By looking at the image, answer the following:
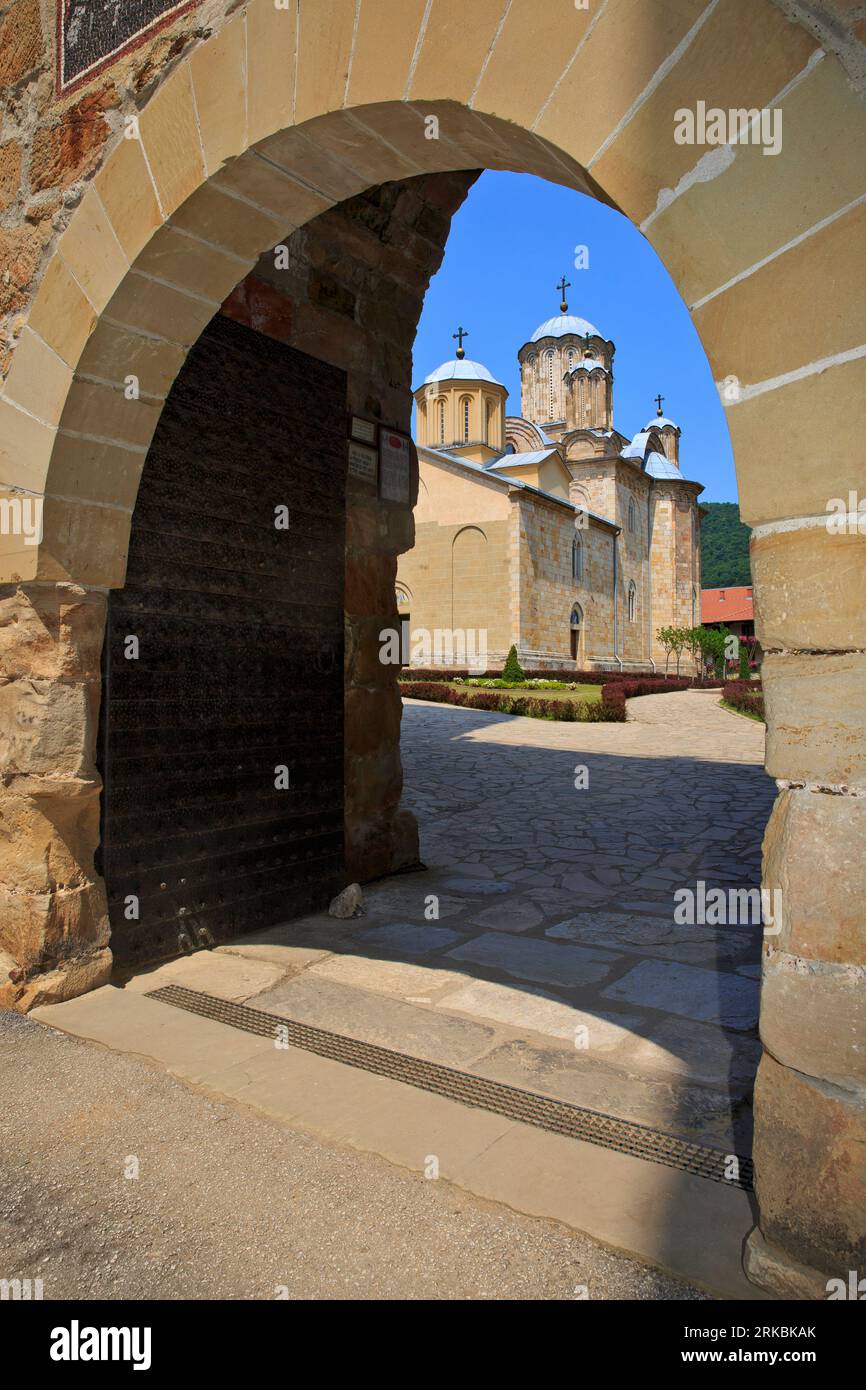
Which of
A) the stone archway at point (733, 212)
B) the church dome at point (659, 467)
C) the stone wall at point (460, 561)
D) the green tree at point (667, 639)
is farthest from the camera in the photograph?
the church dome at point (659, 467)

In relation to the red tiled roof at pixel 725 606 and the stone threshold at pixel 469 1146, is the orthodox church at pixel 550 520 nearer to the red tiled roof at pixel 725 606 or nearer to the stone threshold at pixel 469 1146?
the red tiled roof at pixel 725 606

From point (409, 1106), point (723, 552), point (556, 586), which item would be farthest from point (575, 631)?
point (723, 552)

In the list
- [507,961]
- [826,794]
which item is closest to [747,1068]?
[507,961]

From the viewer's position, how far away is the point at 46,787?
3.05m

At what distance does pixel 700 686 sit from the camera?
30.4 metres

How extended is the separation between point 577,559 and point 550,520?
3068 millimetres

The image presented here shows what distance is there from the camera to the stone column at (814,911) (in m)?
1.45

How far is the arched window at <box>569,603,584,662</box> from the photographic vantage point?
33125 millimetres

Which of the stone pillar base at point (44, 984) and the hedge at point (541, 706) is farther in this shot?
the hedge at point (541, 706)

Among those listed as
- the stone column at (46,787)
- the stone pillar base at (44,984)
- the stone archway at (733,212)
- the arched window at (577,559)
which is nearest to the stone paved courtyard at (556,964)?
the stone pillar base at (44,984)

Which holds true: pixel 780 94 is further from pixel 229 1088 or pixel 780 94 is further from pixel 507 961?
pixel 507 961

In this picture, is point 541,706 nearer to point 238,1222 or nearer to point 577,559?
point 238,1222

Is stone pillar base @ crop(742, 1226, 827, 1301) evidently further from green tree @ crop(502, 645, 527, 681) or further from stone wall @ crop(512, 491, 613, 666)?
stone wall @ crop(512, 491, 613, 666)

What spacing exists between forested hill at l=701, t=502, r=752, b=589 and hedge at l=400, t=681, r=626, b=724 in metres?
42.7
